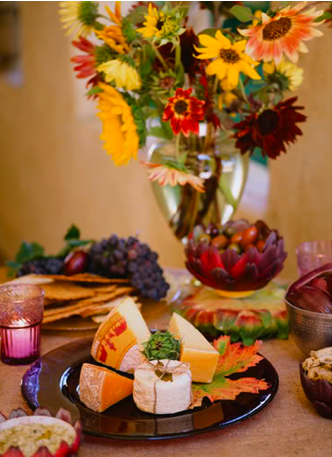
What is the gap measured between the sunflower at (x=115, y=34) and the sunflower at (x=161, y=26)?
10 cm

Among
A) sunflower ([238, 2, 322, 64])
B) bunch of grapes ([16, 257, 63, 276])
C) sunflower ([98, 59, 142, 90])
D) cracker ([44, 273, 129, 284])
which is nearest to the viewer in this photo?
sunflower ([238, 2, 322, 64])

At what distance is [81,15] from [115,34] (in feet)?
0.36

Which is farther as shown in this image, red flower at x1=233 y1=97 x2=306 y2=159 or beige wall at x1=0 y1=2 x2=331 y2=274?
beige wall at x1=0 y1=2 x2=331 y2=274

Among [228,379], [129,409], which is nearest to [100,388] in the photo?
[129,409]

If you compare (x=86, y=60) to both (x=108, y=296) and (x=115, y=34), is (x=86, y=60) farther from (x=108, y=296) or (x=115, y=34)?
(x=108, y=296)

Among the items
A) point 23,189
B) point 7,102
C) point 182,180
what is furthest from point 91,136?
point 182,180

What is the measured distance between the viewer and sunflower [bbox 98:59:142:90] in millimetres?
985

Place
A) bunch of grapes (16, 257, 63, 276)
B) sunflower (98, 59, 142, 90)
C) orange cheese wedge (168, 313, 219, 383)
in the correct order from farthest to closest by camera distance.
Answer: bunch of grapes (16, 257, 63, 276)
sunflower (98, 59, 142, 90)
orange cheese wedge (168, 313, 219, 383)

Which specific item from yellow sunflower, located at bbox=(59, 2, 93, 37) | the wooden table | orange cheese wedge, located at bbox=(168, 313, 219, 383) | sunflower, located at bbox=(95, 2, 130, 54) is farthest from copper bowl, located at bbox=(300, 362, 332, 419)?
yellow sunflower, located at bbox=(59, 2, 93, 37)

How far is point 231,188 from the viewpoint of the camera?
1.20 m

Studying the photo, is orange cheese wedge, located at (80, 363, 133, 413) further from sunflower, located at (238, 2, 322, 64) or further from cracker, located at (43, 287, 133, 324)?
sunflower, located at (238, 2, 322, 64)

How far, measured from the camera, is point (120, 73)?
993mm

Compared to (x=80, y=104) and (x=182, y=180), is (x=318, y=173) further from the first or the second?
(x=80, y=104)

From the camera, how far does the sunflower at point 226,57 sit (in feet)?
2.96
